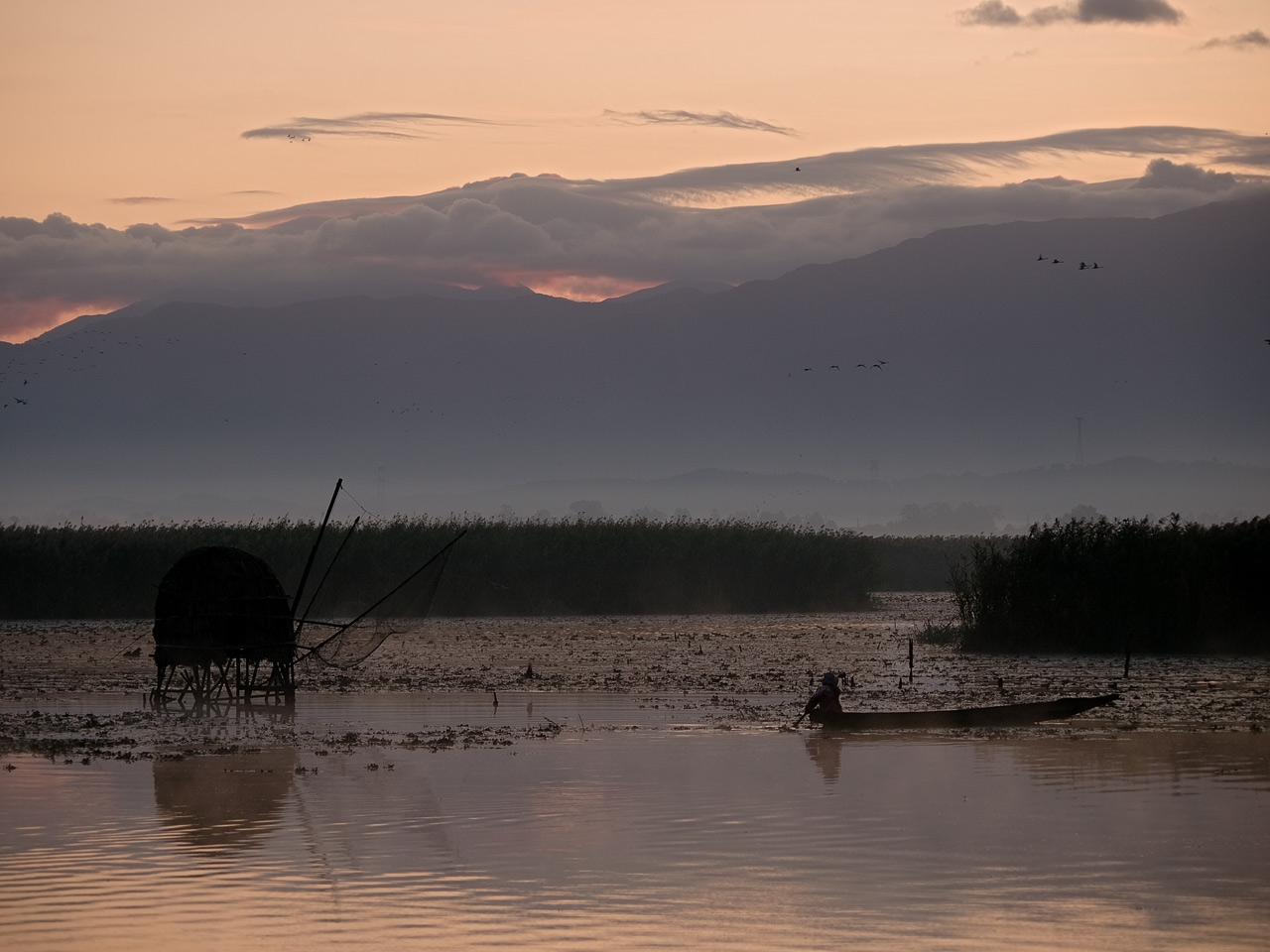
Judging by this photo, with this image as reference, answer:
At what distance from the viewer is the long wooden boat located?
24453mm

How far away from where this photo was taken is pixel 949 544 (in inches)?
3477

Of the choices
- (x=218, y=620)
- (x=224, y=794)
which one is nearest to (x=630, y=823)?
(x=224, y=794)

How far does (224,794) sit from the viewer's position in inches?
760

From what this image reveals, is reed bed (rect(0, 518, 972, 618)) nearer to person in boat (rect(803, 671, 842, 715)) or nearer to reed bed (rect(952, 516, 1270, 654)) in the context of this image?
reed bed (rect(952, 516, 1270, 654))

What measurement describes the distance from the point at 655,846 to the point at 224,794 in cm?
584

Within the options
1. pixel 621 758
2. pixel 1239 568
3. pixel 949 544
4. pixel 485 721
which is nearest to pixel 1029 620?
pixel 1239 568

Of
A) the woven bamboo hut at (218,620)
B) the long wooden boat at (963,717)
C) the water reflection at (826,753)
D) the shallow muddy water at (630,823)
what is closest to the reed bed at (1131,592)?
the shallow muddy water at (630,823)

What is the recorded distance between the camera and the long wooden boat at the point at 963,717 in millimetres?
24453

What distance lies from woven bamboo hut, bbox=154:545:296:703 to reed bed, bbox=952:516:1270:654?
686 inches

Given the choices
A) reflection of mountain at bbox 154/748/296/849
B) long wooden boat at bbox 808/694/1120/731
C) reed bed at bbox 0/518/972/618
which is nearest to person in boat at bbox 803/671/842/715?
long wooden boat at bbox 808/694/1120/731

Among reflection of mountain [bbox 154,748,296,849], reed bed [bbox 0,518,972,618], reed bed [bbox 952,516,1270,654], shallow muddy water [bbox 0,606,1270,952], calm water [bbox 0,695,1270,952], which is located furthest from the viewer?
reed bed [bbox 0,518,972,618]

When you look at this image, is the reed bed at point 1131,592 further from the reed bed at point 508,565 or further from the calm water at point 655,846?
the reed bed at point 508,565

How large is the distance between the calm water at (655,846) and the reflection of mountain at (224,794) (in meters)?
0.06

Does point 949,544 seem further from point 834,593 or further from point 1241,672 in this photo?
point 1241,672
